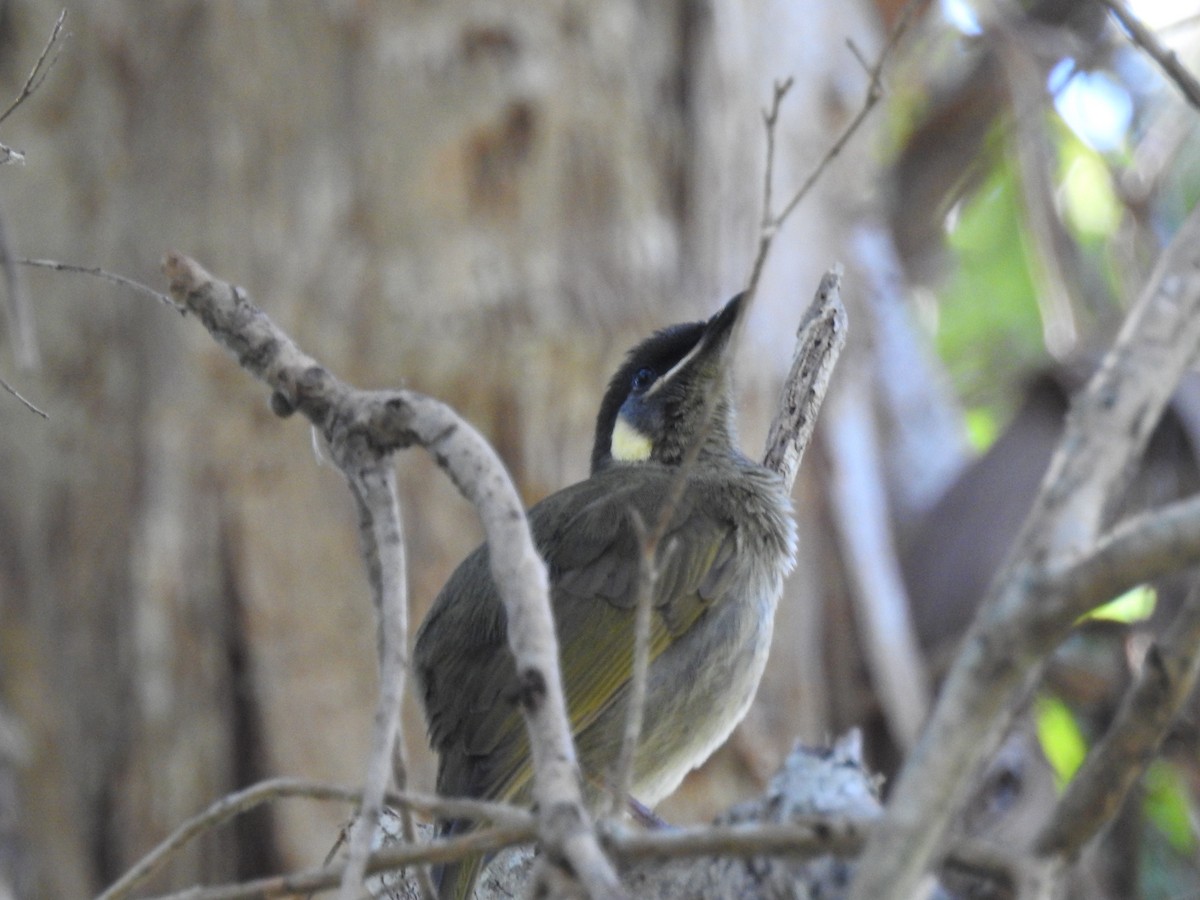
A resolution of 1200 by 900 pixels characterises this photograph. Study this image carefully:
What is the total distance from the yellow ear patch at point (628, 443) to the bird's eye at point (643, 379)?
0.35 feet

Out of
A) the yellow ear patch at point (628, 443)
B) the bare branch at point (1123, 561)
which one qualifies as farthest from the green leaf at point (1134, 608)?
the bare branch at point (1123, 561)

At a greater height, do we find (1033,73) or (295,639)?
(1033,73)

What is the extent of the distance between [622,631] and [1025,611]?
2.11m

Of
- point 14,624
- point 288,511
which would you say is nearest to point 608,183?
point 288,511

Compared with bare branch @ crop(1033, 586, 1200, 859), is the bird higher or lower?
higher

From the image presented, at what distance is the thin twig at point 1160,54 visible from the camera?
83.4 inches

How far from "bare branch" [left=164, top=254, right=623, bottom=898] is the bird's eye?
1.83 metres

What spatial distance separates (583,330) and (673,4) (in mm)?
1655

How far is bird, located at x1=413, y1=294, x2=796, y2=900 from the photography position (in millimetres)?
3426

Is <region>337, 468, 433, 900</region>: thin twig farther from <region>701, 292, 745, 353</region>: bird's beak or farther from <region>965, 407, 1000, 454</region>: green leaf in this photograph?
<region>965, 407, 1000, 454</region>: green leaf

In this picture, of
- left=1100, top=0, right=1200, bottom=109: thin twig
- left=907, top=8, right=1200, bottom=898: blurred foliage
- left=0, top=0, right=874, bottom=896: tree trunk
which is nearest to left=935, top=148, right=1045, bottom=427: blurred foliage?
left=907, top=8, right=1200, bottom=898: blurred foliage

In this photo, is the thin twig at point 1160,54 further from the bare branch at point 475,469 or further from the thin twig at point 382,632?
the thin twig at point 382,632

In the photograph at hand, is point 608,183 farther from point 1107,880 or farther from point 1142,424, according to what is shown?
point 1142,424

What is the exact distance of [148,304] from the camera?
6461 millimetres
